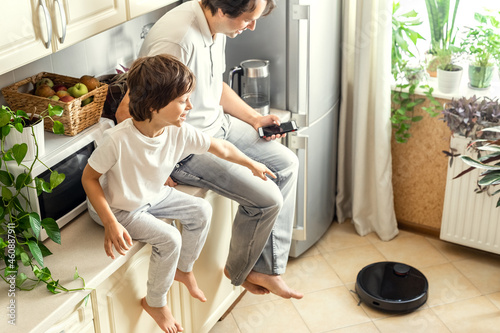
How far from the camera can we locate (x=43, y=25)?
1772mm

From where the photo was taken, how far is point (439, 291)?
2.96 m

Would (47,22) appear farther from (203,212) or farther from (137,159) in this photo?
(203,212)

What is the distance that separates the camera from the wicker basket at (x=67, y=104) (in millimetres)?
1938

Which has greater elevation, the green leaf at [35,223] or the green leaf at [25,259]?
the green leaf at [35,223]

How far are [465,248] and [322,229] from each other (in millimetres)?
710

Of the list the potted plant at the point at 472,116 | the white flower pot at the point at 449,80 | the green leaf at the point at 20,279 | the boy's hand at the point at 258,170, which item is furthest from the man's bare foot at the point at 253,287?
the white flower pot at the point at 449,80

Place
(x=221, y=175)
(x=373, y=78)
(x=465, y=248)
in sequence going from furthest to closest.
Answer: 1. (x=465, y=248)
2. (x=373, y=78)
3. (x=221, y=175)

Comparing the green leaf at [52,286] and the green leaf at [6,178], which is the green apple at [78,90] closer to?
the green leaf at [6,178]

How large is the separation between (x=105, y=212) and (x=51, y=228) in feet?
0.51

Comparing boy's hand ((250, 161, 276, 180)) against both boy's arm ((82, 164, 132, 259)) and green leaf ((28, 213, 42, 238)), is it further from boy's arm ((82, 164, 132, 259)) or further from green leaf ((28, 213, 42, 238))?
green leaf ((28, 213, 42, 238))

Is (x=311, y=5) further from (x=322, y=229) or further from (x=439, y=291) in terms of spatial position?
(x=439, y=291)

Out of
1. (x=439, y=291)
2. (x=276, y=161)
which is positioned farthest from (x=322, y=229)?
(x=276, y=161)

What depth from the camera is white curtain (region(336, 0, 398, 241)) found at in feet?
9.60

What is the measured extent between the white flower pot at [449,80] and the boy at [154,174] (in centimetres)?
125
